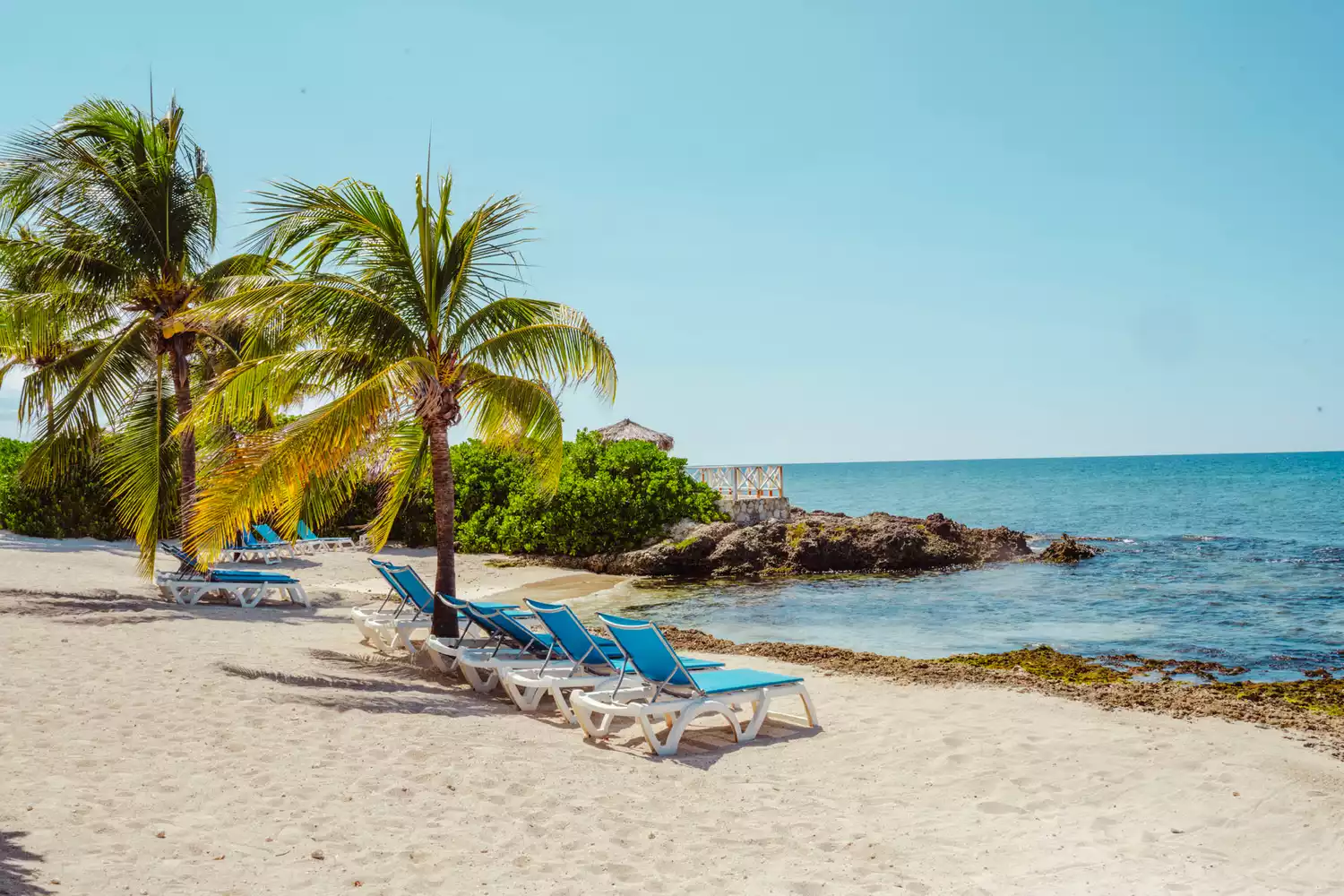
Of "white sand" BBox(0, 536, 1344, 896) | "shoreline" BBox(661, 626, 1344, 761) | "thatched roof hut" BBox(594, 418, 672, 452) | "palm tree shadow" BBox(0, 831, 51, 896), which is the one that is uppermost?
"thatched roof hut" BBox(594, 418, 672, 452)

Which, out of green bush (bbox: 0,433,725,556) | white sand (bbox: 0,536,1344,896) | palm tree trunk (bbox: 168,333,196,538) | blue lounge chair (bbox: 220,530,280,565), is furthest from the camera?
green bush (bbox: 0,433,725,556)

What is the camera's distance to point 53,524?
19984 mm

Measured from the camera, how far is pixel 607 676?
7.92 metres

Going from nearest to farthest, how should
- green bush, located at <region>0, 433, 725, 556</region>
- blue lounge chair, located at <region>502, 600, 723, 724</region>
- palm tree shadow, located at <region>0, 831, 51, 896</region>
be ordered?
palm tree shadow, located at <region>0, 831, 51, 896</region>
blue lounge chair, located at <region>502, 600, 723, 724</region>
green bush, located at <region>0, 433, 725, 556</region>

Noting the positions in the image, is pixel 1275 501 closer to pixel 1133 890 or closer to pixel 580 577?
pixel 580 577

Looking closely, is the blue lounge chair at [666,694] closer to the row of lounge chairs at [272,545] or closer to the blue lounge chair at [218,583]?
the blue lounge chair at [218,583]

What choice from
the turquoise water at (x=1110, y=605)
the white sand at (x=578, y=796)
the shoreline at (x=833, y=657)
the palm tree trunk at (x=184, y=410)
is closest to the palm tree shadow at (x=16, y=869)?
the white sand at (x=578, y=796)

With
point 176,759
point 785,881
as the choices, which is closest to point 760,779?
point 785,881

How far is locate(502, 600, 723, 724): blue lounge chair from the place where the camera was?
767cm

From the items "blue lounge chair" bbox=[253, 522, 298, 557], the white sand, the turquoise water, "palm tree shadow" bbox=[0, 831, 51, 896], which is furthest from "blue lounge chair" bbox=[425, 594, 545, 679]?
"blue lounge chair" bbox=[253, 522, 298, 557]

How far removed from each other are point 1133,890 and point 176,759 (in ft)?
17.1

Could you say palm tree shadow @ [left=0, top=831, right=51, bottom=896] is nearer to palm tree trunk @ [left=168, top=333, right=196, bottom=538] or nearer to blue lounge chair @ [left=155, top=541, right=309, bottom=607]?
palm tree trunk @ [left=168, top=333, right=196, bottom=538]

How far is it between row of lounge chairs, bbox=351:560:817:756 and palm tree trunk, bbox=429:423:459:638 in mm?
249

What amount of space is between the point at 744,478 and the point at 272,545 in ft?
39.7
